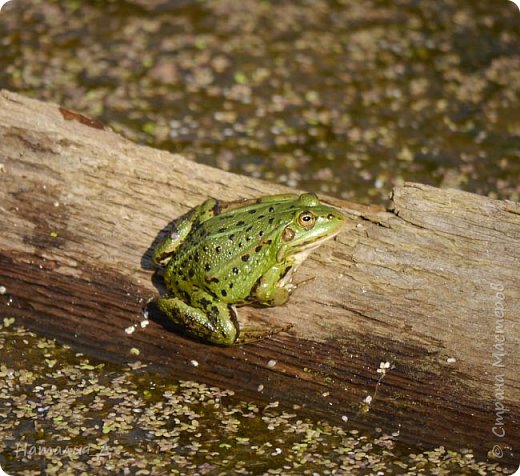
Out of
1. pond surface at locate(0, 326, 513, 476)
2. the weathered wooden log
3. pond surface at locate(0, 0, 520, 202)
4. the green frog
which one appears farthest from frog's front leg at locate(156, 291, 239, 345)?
pond surface at locate(0, 0, 520, 202)

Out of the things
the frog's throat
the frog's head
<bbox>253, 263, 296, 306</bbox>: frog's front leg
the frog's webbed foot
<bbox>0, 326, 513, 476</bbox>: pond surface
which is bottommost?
<bbox>0, 326, 513, 476</bbox>: pond surface

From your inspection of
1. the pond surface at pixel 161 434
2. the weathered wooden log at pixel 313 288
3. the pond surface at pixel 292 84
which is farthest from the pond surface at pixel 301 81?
the pond surface at pixel 161 434

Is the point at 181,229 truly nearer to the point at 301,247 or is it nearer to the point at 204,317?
the point at 204,317

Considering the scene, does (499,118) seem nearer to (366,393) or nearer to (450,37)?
(450,37)

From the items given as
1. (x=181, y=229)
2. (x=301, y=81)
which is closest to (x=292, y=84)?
(x=301, y=81)

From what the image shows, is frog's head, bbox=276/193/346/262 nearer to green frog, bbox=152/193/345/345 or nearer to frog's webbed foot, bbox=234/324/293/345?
green frog, bbox=152/193/345/345
